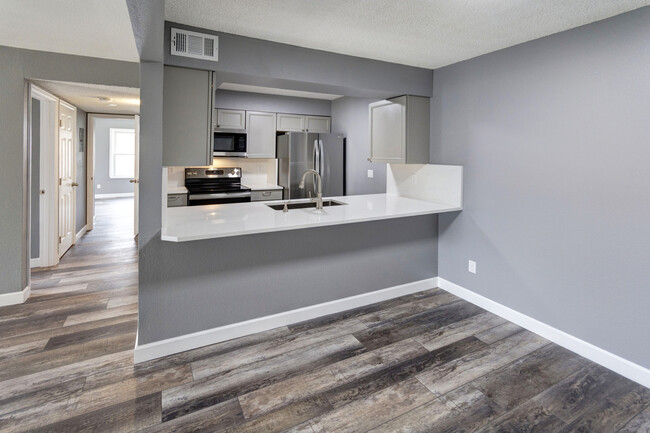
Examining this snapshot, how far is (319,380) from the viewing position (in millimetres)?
2221

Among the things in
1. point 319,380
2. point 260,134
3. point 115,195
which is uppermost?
point 260,134

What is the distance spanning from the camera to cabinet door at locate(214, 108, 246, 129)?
16.8ft

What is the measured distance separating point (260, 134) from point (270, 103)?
515 mm

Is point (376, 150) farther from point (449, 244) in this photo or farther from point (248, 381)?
point (248, 381)

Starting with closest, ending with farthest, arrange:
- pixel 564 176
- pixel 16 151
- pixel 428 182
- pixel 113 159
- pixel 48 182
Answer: pixel 564 176, pixel 16 151, pixel 428 182, pixel 48 182, pixel 113 159

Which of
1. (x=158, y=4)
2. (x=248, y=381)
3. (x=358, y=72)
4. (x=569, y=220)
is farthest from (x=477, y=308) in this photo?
(x=158, y=4)

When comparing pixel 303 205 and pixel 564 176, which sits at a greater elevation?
pixel 564 176

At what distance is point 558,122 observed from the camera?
2604 mm

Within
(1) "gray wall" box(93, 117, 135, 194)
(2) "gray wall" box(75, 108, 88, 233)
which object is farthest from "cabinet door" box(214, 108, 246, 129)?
(1) "gray wall" box(93, 117, 135, 194)

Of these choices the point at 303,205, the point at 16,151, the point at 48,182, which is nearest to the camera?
the point at 16,151

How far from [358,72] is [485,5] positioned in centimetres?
119

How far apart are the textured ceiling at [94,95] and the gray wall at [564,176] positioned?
354cm

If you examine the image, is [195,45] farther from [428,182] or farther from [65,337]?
[428,182]

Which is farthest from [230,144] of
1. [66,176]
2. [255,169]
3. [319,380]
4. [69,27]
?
[319,380]
